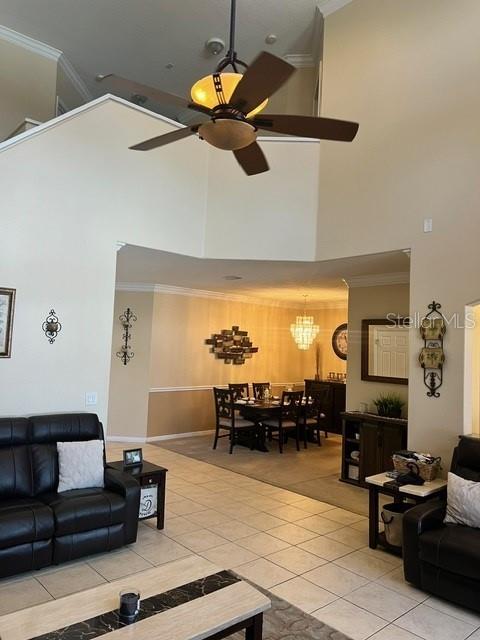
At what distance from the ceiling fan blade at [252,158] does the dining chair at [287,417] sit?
504cm

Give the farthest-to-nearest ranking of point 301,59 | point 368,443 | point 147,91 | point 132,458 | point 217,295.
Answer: point 217,295 → point 301,59 → point 368,443 → point 132,458 → point 147,91

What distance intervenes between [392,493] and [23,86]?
697 centimetres

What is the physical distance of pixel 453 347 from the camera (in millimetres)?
4086

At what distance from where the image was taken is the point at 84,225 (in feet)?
14.7

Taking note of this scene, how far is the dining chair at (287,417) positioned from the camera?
7.55 m

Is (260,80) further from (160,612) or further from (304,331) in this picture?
(304,331)

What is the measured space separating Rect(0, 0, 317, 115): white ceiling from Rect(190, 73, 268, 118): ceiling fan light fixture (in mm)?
4267

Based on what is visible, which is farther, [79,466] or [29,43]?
[29,43]

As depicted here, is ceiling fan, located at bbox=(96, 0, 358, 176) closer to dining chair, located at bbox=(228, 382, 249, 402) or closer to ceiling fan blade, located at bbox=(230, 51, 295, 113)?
ceiling fan blade, located at bbox=(230, 51, 295, 113)

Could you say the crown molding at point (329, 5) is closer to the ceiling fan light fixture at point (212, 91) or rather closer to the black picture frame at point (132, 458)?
the ceiling fan light fixture at point (212, 91)

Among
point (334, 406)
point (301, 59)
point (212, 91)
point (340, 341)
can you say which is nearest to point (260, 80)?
point (212, 91)

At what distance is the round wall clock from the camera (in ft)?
31.6

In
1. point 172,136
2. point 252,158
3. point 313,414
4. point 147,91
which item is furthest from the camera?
point 313,414

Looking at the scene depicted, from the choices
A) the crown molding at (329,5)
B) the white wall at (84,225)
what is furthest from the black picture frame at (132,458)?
the crown molding at (329,5)
